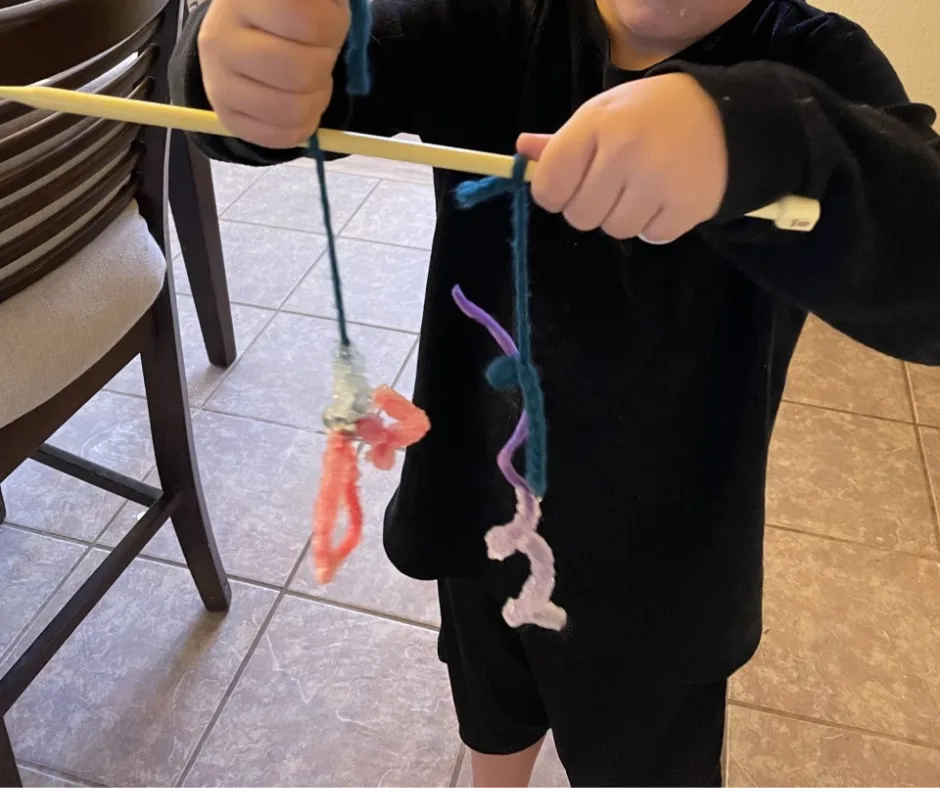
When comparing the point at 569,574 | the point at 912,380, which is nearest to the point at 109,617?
the point at 569,574

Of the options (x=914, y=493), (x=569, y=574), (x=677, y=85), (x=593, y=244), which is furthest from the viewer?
(x=914, y=493)

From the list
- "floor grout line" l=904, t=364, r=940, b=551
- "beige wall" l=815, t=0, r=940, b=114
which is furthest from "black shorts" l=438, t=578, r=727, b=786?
"beige wall" l=815, t=0, r=940, b=114

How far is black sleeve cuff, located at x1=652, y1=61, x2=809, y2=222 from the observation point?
13.8 inches

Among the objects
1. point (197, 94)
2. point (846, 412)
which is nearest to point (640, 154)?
point (197, 94)

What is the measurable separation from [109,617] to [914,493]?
120 centimetres

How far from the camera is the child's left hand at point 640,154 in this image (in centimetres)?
34

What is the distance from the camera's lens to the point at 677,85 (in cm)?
35

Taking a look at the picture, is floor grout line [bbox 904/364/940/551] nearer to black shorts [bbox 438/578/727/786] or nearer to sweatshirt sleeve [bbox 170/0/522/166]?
black shorts [bbox 438/578/727/786]

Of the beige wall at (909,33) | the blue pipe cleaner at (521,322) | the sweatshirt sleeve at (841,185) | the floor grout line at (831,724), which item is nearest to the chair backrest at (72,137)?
the blue pipe cleaner at (521,322)

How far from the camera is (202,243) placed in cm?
141

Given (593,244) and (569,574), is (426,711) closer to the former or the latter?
(569,574)

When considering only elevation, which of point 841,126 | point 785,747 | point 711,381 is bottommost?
point 785,747

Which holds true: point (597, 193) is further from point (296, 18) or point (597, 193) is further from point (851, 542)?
point (851, 542)

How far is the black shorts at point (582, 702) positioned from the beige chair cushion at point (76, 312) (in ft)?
1.27
